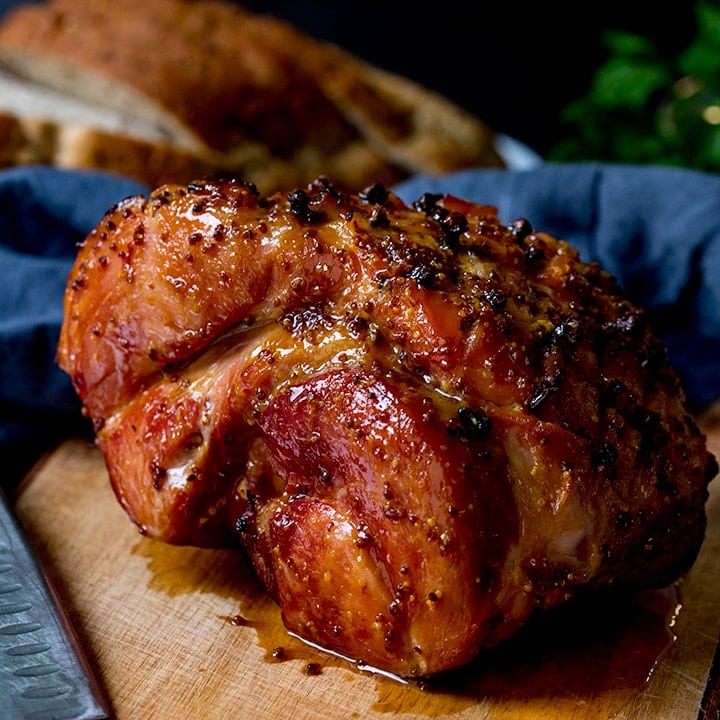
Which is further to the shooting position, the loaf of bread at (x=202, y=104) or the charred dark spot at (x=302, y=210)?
the loaf of bread at (x=202, y=104)

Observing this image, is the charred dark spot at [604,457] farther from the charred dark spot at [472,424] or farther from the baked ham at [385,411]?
the charred dark spot at [472,424]

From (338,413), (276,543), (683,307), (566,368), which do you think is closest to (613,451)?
(566,368)

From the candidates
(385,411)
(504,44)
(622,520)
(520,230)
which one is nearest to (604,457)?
(622,520)

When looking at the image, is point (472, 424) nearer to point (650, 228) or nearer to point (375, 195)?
point (375, 195)

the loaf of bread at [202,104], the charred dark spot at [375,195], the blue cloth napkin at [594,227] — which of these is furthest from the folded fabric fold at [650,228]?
the charred dark spot at [375,195]

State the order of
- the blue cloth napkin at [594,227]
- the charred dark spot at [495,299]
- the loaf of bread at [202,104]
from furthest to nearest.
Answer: the loaf of bread at [202,104] < the blue cloth napkin at [594,227] < the charred dark spot at [495,299]

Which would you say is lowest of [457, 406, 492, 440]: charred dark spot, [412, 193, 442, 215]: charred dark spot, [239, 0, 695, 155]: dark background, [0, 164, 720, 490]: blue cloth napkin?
[239, 0, 695, 155]: dark background

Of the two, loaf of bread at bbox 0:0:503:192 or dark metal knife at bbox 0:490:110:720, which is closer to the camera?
dark metal knife at bbox 0:490:110:720

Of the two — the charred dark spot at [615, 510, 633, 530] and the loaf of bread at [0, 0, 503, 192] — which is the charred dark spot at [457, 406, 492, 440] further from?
the loaf of bread at [0, 0, 503, 192]

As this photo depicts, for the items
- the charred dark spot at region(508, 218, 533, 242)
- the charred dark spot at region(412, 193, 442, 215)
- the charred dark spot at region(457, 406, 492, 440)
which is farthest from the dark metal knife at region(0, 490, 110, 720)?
the charred dark spot at region(508, 218, 533, 242)
